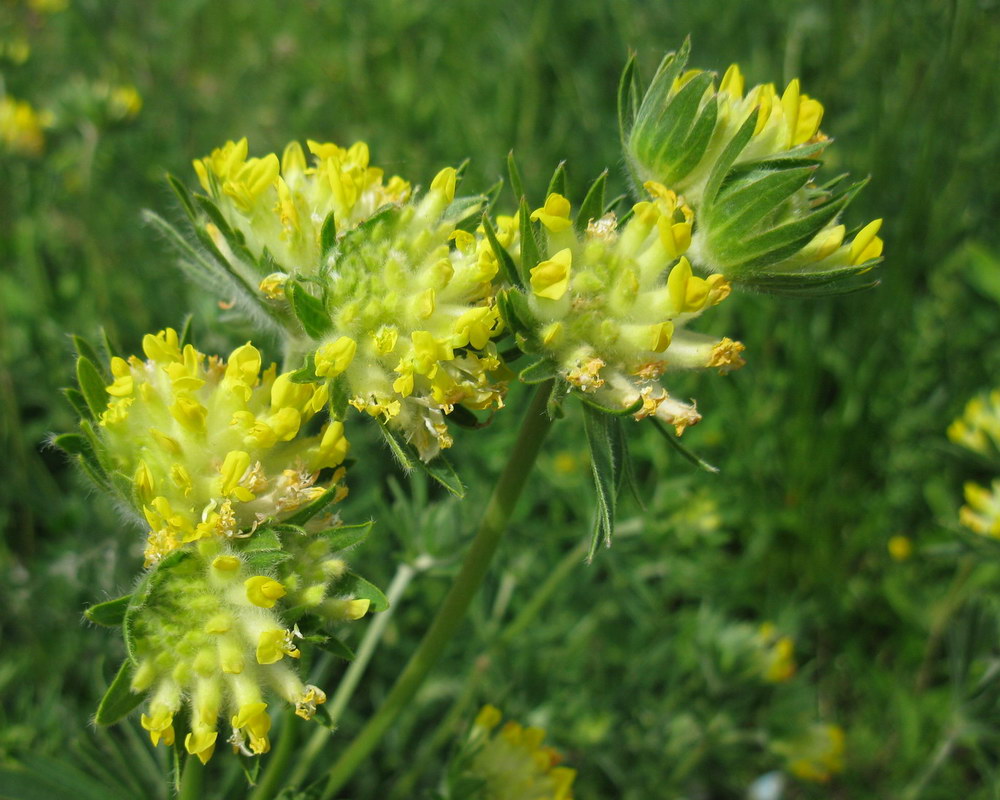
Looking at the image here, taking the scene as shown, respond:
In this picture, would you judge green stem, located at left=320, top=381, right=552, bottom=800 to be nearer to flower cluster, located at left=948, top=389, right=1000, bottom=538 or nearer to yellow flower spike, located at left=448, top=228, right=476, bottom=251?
yellow flower spike, located at left=448, top=228, right=476, bottom=251

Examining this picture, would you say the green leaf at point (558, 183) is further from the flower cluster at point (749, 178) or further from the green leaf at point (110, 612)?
the green leaf at point (110, 612)

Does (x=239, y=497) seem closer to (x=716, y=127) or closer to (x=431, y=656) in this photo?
(x=431, y=656)

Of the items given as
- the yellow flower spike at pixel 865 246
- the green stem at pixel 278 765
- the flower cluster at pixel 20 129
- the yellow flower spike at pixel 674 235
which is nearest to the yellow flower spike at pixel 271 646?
the green stem at pixel 278 765

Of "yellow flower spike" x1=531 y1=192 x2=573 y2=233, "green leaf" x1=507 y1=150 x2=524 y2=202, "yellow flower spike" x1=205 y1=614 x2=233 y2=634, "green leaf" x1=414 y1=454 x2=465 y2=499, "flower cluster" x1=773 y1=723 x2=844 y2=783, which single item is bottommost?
"flower cluster" x1=773 y1=723 x2=844 y2=783

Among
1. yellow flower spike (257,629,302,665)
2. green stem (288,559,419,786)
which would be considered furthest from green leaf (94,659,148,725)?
green stem (288,559,419,786)

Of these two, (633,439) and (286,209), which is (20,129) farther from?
(286,209)

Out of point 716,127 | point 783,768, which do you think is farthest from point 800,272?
point 783,768
